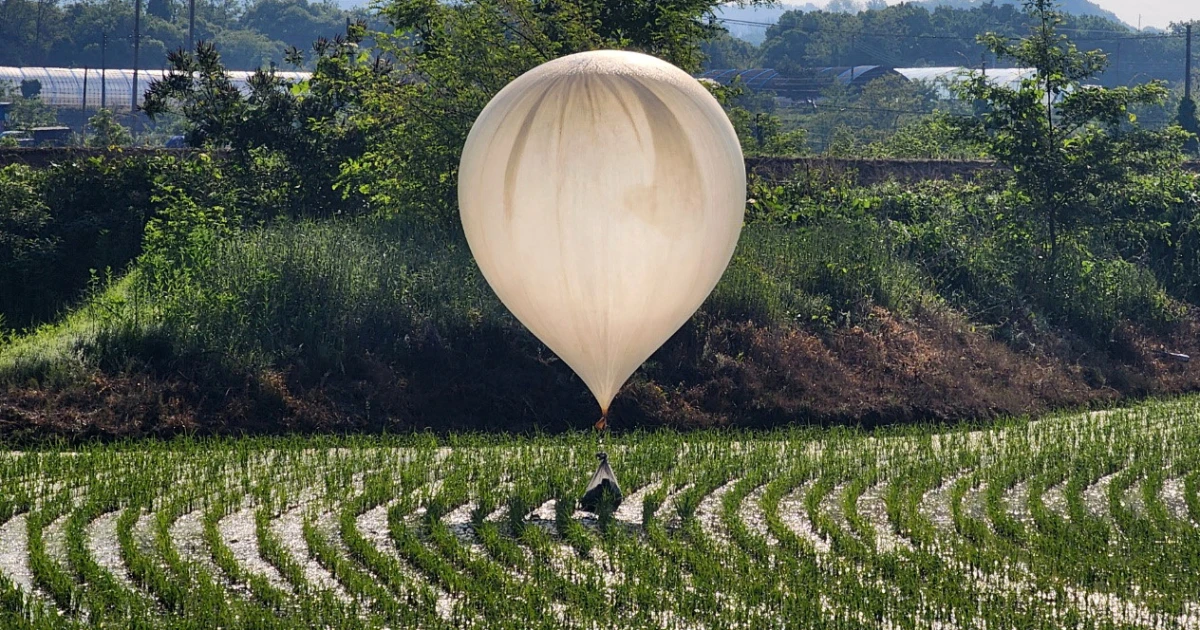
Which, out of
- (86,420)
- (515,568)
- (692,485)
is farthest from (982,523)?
(86,420)

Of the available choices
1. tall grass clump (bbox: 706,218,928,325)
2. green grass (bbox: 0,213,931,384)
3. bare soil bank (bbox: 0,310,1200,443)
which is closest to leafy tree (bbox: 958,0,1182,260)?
tall grass clump (bbox: 706,218,928,325)

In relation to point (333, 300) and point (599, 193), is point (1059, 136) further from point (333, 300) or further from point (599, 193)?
point (599, 193)

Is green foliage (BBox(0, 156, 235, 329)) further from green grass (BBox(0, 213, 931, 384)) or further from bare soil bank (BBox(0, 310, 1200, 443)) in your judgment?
bare soil bank (BBox(0, 310, 1200, 443))

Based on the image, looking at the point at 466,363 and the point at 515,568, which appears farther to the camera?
the point at 466,363

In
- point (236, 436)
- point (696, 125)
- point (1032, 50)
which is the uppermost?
point (1032, 50)

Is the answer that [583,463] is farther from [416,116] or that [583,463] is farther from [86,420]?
[416,116]
